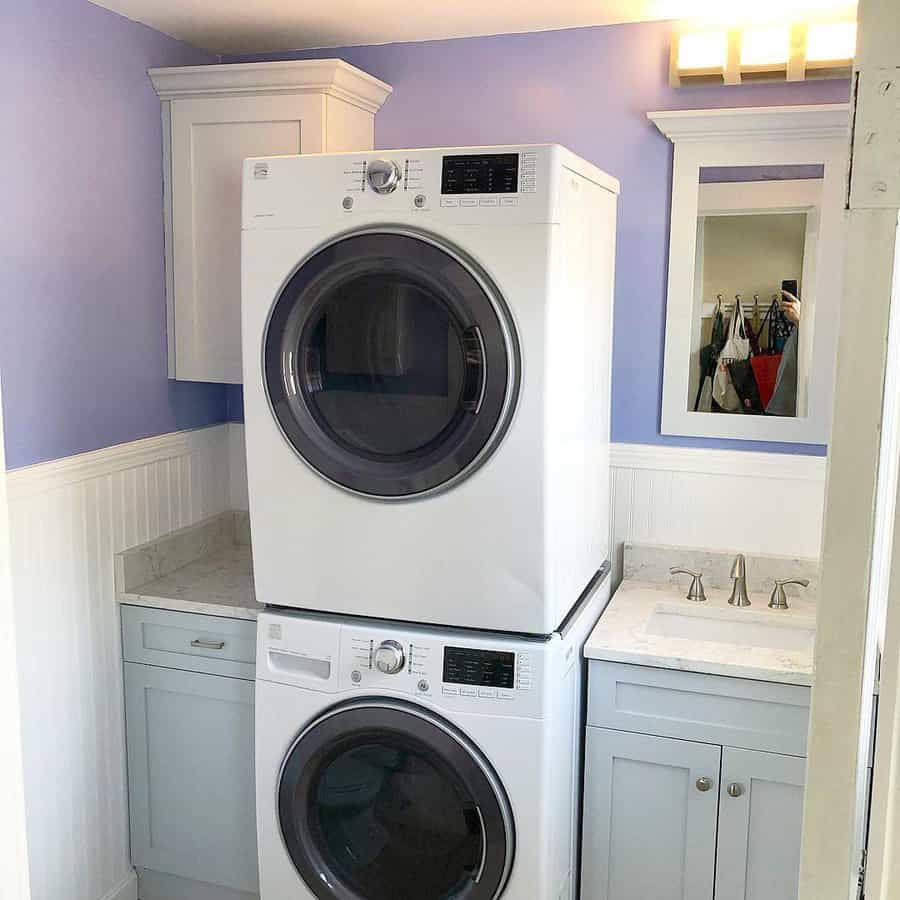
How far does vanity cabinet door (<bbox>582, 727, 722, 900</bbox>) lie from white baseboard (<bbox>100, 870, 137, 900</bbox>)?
1236mm

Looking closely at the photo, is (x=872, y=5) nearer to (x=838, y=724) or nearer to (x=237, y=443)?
(x=838, y=724)

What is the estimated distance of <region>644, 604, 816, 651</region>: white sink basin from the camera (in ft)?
8.20

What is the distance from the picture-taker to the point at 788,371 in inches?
102

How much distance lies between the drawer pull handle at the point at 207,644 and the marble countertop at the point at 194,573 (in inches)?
2.8

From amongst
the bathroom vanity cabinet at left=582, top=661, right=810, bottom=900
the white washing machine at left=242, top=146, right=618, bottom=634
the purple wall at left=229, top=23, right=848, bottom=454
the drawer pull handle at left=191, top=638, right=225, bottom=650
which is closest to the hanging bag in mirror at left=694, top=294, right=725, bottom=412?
the purple wall at left=229, top=23, right=848, bottom=454

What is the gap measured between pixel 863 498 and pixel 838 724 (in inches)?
7.9

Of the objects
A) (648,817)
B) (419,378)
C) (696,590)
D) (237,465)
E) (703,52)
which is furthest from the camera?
(237,465)

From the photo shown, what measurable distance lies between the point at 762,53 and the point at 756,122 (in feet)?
0.55

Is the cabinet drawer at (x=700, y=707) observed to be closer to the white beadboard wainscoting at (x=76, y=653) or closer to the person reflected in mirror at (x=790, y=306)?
the person reflected in mirror at (x=790, y=306)

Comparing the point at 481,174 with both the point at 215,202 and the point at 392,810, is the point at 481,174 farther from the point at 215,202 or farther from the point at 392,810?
the point at 392,810

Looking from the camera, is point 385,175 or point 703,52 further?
point 703,52

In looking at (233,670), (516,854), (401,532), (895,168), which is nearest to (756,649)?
(516,854)

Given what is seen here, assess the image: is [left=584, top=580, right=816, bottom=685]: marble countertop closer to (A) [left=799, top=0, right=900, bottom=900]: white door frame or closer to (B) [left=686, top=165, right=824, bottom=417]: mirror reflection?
(B) [left=686, top=165, right=824, bottom=417]: mirror reflection

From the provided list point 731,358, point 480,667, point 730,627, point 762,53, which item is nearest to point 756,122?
point 762,53
